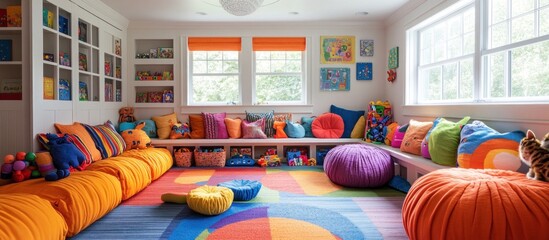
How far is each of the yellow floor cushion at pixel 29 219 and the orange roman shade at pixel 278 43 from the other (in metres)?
4.01

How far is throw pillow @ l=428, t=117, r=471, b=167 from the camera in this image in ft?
10.1

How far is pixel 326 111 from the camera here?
5668 mm

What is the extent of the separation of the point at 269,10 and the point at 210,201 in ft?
10.2

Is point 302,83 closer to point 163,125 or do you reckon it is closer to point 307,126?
point 307,126

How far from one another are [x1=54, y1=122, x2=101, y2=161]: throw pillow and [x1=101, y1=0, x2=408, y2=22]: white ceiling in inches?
73.1

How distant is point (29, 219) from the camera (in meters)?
1.93

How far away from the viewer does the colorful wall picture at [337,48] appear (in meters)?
5.56

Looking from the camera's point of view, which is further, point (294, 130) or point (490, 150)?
point (294, 130)

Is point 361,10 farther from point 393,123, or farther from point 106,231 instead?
point 106,231

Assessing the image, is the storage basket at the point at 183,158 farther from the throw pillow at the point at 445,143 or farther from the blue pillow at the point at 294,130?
the throw pillow at the point at 445,143

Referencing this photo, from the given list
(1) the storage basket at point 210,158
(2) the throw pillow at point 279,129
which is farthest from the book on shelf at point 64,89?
(2) the throw pillow at point 279,129

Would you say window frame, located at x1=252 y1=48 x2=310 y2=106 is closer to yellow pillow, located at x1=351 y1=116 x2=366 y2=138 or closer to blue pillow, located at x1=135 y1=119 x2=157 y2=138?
yellow pillow, located at x1=351 y1=116 x2=366 y2=138

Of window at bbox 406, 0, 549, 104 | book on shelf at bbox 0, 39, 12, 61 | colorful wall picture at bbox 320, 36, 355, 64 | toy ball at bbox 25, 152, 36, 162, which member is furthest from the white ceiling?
toy ball at bbox 25, 152, 36, 162

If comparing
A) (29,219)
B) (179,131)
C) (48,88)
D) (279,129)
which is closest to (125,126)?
(179,131)
